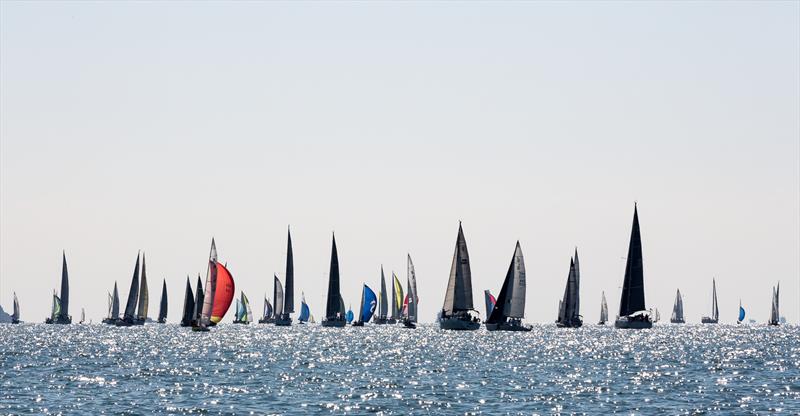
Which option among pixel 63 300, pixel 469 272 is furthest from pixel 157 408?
pixel 63 300

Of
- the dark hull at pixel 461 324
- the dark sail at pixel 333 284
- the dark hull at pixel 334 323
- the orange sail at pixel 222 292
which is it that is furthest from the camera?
the dark hull at pixel 334 323

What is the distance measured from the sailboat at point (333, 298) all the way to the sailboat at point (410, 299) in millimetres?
9917

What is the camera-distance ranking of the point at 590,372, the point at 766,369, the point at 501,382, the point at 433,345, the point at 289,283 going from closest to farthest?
the point at 501,382 < the point at 590,372 < the point at 766,369 < the point at 433,345 < the point at 289,283

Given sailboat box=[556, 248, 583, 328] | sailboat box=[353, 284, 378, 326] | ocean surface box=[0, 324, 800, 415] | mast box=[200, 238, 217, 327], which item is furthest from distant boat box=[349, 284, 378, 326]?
ocean surface box=[0, 324, 800, 415]

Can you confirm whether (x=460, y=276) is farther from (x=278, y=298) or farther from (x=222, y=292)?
(x=278, y=298)

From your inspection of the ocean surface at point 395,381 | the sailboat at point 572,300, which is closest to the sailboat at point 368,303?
the sailboat at point 572,300

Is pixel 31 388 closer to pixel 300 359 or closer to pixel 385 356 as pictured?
pixel 300 359

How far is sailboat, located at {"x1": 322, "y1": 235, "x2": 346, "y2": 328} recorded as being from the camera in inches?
6152

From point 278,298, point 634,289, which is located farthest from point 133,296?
point 634,289

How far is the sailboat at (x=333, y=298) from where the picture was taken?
156250 mm

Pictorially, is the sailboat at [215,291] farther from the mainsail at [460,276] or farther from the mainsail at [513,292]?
the mainsail at [513,292]

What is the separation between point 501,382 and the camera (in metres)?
66.7

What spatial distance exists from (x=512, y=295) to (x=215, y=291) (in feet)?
107

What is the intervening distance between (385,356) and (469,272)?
39.6m
